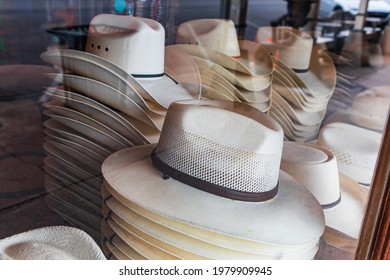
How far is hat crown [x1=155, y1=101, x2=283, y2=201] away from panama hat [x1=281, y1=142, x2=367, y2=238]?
23cm

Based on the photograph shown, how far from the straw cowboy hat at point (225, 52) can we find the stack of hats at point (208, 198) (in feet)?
1.03

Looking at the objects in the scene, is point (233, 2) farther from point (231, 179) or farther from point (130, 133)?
point (231, 179)

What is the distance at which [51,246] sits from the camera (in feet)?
2.29

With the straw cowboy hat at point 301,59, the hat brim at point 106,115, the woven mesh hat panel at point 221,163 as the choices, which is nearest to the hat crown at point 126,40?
the hat brim at point 106,115

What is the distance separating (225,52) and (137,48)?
37cm

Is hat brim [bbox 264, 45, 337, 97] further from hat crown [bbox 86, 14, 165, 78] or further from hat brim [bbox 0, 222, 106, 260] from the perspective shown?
hat brim [bbox 0, 222, 106, 260]

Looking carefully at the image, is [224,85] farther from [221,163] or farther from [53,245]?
[53,245]

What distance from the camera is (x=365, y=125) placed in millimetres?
1253

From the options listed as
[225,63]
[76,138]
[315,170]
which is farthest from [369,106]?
[76,138]

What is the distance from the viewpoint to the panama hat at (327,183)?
104cm

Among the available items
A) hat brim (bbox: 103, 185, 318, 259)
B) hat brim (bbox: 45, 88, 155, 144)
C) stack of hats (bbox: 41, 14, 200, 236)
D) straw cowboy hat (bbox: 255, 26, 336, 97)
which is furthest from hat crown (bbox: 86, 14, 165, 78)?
straw cowboy hat (bbox: 255, 26, 336, 97)

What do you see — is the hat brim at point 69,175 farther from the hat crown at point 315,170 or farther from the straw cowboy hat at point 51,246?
the hat crown at point 315,170

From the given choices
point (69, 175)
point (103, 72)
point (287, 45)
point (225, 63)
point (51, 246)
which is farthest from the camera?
point (287, 45)
